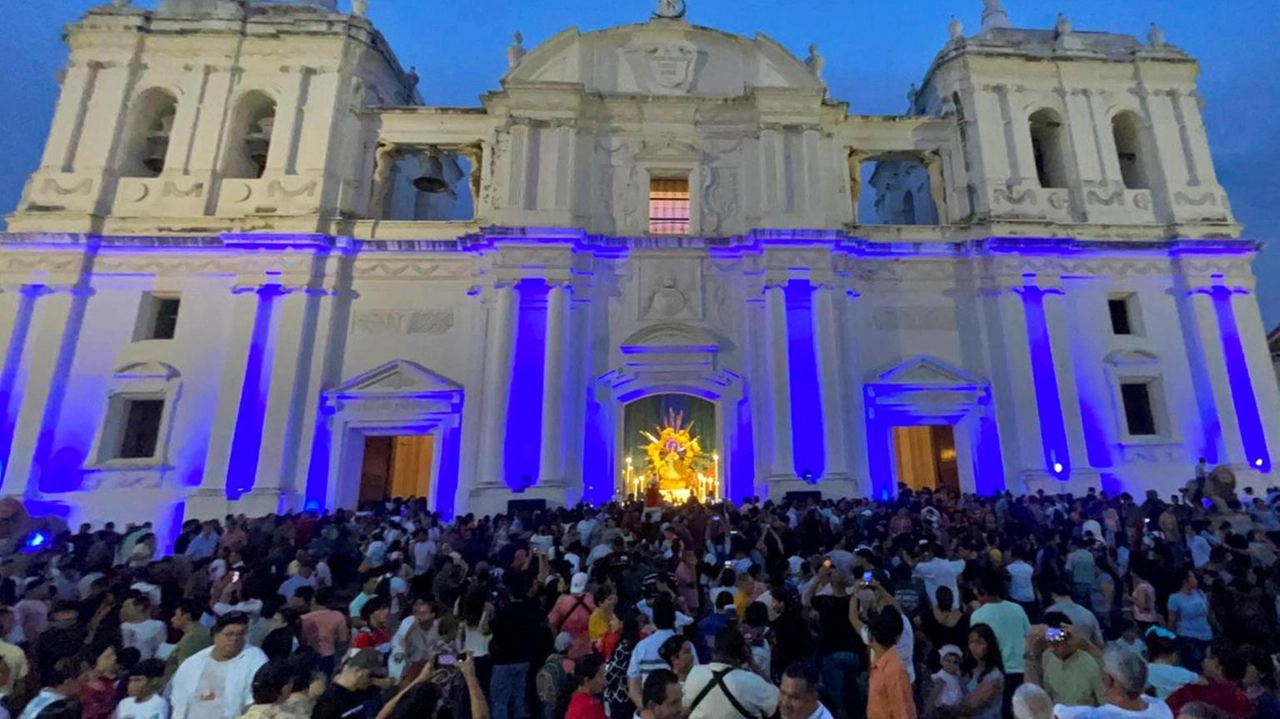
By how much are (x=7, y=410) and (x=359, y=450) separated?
800cm

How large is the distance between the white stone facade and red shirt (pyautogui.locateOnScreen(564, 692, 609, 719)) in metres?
12.0

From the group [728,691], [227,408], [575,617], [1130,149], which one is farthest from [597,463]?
[1130,149]

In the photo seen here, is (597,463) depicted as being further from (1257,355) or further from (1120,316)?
(1257,355)

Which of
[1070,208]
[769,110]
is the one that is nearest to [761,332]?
[769,110]

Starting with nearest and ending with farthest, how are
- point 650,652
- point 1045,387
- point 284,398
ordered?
point 650,652, point 284,398, point 1045,387

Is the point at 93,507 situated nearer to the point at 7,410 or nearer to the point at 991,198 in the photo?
the point at 7,410

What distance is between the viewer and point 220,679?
433 cm

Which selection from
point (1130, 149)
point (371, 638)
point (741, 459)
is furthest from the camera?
point (1130, 149)

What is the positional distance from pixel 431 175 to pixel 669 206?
7127 mm

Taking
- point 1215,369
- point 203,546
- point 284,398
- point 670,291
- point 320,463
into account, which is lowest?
point 203,546

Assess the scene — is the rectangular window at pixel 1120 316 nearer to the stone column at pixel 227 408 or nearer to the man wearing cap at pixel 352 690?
the man wearing cap at pixel 352 690

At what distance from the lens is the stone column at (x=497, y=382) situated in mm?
16375

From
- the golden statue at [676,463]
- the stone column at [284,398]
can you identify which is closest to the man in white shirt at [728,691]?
the stone column at [284,398]

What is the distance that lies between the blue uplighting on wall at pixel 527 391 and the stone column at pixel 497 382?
0.42 feet
